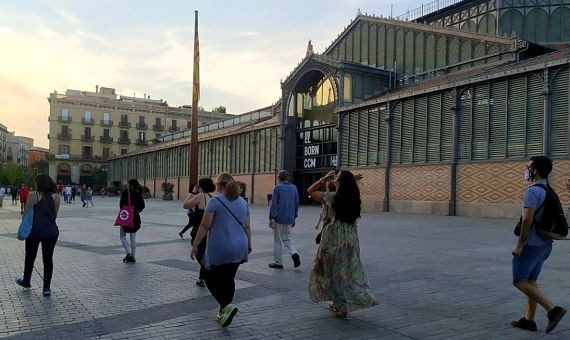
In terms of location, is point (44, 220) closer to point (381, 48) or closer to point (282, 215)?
point (282, 215)

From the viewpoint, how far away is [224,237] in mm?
5957

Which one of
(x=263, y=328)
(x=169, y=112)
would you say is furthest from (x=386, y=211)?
(x=169, y=112)

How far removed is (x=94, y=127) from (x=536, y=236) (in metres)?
98.1

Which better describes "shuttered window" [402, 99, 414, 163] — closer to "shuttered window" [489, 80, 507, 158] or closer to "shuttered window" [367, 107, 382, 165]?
"shuttered window" [367, 107, 382, 165]

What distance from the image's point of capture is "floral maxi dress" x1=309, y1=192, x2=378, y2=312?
6129 millimetres

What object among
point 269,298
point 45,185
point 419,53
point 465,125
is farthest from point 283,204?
point 419,53

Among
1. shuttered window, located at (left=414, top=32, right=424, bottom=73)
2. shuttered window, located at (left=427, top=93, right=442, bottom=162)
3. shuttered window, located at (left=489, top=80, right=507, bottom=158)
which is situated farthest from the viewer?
shuttered window, located at (left=414, top=32, right=424, bottom=73)

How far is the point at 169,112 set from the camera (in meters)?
103

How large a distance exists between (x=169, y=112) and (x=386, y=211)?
78.4 m

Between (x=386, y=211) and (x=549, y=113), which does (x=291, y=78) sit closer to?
(x=386, y=211)

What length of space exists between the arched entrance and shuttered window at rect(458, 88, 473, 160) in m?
82.3

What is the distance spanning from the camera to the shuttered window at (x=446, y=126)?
88.4 ft

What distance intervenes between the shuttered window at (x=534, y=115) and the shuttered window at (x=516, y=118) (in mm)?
234

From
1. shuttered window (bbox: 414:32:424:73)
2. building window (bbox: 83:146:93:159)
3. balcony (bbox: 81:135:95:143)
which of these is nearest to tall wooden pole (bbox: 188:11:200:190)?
shuttered window (bbox: 414:32:424:73)
